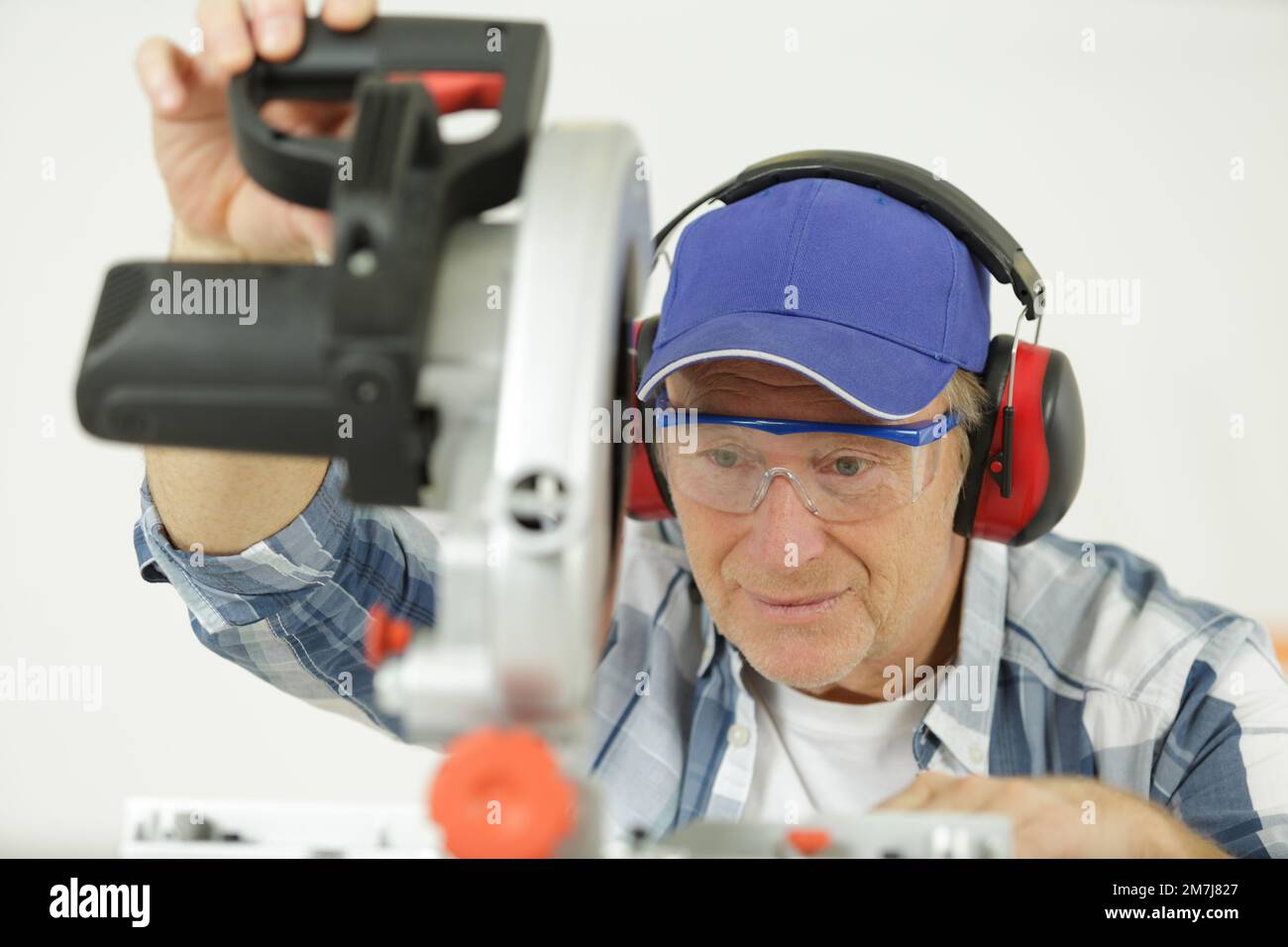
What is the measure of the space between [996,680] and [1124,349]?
5.67 ft

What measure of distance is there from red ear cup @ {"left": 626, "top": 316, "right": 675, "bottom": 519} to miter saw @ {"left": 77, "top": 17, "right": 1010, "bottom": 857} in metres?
0.83

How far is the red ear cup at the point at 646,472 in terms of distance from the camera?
1646 mm

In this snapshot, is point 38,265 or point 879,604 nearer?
point 879,604


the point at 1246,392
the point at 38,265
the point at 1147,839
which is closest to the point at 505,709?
the point at 1147,839

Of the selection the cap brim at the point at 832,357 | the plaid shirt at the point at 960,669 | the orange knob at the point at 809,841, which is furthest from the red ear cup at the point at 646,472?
the orange knob at the point at 809,841

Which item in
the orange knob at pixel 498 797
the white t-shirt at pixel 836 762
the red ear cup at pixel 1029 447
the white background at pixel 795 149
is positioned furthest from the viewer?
the white background at pixel 795 149

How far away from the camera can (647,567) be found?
2.03 metres

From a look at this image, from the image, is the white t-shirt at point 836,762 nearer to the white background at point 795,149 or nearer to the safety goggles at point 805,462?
the safety goggles at point 805,462

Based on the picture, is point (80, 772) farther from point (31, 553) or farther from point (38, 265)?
point (38, 265)

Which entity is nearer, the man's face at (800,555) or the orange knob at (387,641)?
the orange knob at (387,641)

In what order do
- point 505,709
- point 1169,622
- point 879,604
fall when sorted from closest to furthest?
1. point 505,709
2. point 879,604
3. point 1169,622

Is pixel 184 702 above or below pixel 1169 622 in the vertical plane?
below

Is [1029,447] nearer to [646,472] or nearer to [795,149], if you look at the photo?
[646,472]

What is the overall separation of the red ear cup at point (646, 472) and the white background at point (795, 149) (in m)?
1.42
